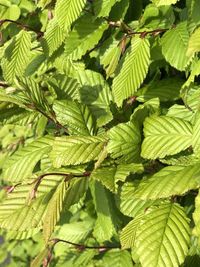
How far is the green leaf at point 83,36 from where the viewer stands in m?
1.78

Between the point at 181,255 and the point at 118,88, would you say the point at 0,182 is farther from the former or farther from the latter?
the point at 181,255

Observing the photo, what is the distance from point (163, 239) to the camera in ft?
3.96

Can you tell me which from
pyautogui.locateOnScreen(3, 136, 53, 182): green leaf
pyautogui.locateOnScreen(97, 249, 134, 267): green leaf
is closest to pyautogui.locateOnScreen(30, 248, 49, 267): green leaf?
pyautogui.locateOnScreen(3, 136, 53, 182): green leaf

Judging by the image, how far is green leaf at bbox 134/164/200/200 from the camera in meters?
1.18

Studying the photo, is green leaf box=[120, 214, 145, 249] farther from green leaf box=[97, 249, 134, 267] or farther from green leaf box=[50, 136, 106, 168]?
green leaf box=[97, 249, 134, 267]

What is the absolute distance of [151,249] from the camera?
3.90 ft

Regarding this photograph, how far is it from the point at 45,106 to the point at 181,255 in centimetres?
70

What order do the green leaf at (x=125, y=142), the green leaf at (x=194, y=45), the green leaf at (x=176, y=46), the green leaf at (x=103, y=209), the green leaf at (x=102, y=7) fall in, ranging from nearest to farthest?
1. the green leaf at (x=194, y=45)
2. the green leaf at (x=125, y=142)
3. the green leaf at (x=176, y=46)
4. the green leaf at (x=102, y=7)
5. the green leaf at (x=103, y=209)

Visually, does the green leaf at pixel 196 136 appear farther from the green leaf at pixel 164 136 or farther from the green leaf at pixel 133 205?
the green leaf at pixel 133 205

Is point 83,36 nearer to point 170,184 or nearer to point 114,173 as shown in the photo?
point 114,173

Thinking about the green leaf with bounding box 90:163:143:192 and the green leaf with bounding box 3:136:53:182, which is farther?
the green leaf with bounding box 3:136:53:182

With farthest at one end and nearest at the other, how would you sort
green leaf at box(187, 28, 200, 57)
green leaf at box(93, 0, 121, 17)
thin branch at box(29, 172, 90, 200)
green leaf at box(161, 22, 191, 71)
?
1. green leaf at box(93, 0, 121, 17)
2. green leaf at box(161, 22, 191, 71)
3. thin branch at box(29, 172, 90, 200)
4. green leaf at box(187, 28, 200, 57)

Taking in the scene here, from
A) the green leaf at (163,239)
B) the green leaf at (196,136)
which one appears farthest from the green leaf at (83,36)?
the green leaf at (163,239)

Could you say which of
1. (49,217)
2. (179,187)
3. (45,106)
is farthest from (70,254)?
(179,187)
